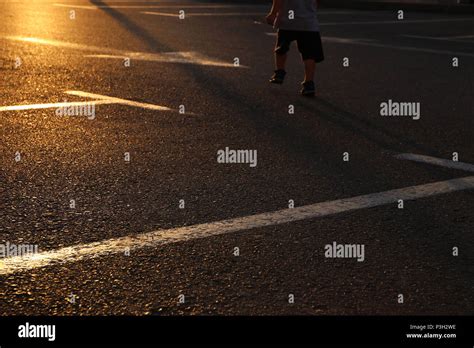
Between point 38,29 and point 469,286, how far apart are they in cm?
1385

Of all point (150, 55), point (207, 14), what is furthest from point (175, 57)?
point (207, 14)

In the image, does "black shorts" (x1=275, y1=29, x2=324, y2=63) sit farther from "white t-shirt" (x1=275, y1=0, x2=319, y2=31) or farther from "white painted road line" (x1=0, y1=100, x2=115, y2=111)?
"white painted road line" (x1=0, y1=100, x2=115, y2=111)

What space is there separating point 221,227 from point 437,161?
274 cm

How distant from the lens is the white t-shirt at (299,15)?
11344 mm

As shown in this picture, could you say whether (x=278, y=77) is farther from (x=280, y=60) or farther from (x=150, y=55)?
(x=150, y=55)

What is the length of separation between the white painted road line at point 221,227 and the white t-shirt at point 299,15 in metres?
4.43

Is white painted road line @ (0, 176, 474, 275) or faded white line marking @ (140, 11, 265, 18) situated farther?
faded white line marking @ (140, 11, 265, 18)

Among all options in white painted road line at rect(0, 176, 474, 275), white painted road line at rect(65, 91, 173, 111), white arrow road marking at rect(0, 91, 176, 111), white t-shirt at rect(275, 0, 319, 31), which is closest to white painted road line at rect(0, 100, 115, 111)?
white arrow road marking at rect(0, 91, 176, 111)

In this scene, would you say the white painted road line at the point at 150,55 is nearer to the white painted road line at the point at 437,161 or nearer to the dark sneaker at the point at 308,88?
the dark sneaker at the point at 308,88

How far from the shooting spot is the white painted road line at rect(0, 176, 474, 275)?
17.2ft

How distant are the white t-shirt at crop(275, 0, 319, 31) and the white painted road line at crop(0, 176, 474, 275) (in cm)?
443

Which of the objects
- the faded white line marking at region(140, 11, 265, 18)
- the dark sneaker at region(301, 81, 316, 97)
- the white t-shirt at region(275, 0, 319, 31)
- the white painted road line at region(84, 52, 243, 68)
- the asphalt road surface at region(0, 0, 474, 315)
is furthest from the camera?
the faded white line marking at region(140, 11, 265, 18)

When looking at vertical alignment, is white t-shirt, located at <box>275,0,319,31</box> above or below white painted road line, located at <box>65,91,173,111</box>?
above

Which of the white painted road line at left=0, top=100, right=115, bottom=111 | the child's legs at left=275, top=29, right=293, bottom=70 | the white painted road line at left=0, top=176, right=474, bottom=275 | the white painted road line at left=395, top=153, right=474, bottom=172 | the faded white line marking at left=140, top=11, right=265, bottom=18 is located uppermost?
the faded white line marking at left=140, top=11, right=265, bottom=18
